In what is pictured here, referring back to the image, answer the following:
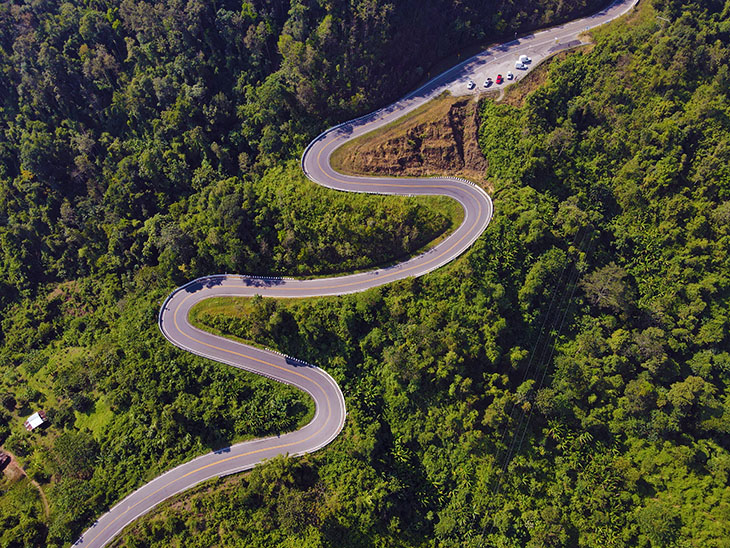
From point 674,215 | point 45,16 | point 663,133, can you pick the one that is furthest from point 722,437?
point 45,16

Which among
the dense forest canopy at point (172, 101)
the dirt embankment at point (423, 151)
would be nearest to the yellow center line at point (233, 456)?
the dense forest canopy at point (172, 101)

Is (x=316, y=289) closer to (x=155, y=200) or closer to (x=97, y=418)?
(x=97, y=418)

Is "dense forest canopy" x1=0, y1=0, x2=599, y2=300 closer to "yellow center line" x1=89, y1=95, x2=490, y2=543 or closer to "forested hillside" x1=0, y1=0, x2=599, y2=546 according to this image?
"forested hillside" x1=0, y1=0, x2=599, y2=546

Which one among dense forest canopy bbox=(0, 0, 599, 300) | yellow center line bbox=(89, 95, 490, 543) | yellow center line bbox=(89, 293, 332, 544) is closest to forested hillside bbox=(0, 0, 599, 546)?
dense forest canopy bbox=(0, 0, 599, 300)

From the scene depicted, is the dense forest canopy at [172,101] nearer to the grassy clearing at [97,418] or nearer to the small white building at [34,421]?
the grassy clearing at [97,418]

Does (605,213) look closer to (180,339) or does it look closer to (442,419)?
(442,419)

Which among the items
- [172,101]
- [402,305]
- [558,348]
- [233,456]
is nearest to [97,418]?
[233,456]
